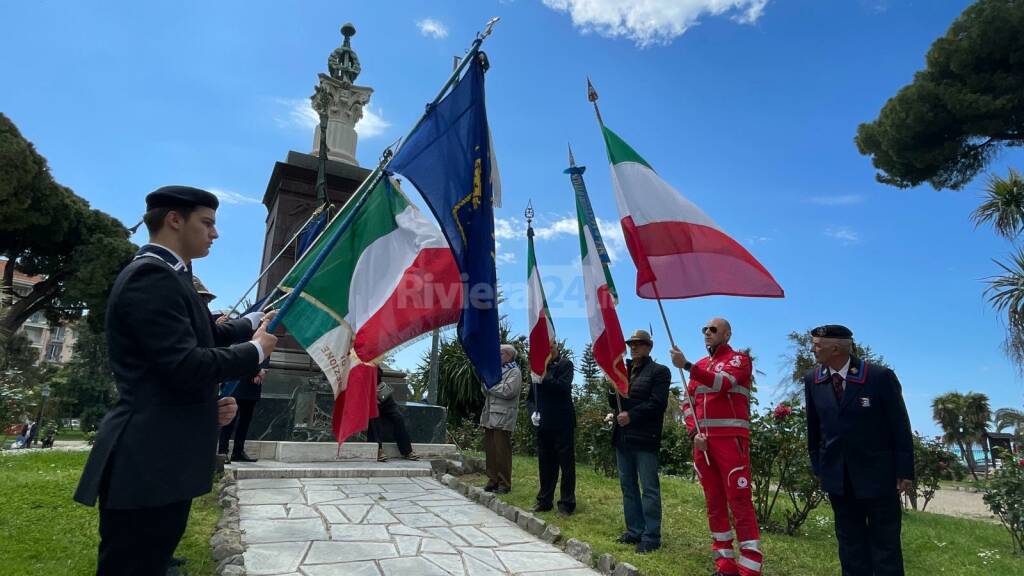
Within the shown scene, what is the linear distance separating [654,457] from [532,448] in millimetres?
8532

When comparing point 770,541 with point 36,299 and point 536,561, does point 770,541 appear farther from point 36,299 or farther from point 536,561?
point 36,299

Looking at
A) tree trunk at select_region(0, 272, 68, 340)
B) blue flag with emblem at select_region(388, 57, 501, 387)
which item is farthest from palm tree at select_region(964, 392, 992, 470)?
tree trunk at select_region(0, 272, 68, 340)

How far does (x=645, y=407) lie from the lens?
483cm

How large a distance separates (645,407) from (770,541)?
6.23ft

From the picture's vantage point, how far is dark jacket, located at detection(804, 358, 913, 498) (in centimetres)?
347

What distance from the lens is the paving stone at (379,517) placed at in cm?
507

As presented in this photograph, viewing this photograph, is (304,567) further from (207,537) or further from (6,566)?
(6,566)

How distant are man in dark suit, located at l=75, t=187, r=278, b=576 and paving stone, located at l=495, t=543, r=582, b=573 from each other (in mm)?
2594

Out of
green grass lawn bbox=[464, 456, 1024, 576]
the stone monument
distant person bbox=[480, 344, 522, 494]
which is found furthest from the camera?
the stone monument

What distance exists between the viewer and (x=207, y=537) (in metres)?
4.29

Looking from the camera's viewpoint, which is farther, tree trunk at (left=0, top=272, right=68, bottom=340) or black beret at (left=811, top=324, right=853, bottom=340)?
tree trunk at (left=0, top=272, right=68, bottom=340)

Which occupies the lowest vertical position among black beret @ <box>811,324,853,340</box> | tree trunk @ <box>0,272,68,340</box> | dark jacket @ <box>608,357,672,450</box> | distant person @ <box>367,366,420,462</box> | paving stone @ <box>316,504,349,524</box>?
paving stone @ <box>316,504,349,524</box>

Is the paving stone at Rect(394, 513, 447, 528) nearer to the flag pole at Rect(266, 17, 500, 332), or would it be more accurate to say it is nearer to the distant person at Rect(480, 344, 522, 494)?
the distant person at Rect(480, 344, 522, 494)

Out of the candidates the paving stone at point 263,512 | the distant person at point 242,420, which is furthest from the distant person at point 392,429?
the paving stone at point 263,512
